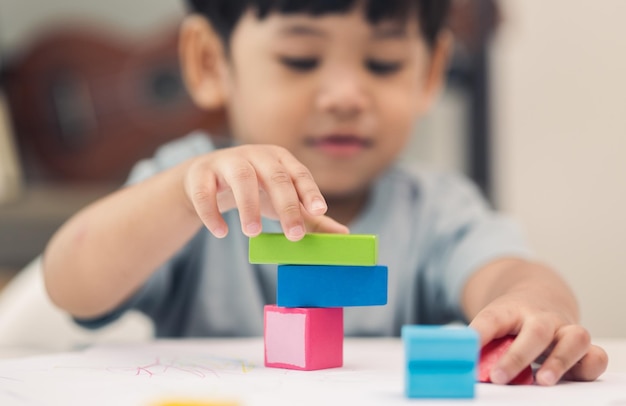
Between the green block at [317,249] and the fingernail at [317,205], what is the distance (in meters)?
0.02

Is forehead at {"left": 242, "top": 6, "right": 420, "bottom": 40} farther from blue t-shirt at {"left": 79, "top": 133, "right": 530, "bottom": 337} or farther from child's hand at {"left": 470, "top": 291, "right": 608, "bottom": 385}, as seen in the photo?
child's hand at {"left": 470, "top": 291, "right": 608, "bottom": 385}

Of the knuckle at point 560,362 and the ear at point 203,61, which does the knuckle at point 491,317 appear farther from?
the ear at point 203,61

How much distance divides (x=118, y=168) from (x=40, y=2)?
1.79 feet

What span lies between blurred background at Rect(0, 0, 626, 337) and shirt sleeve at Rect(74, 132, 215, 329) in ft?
3.13

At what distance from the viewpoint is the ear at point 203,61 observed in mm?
969

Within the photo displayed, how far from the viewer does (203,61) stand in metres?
0.99

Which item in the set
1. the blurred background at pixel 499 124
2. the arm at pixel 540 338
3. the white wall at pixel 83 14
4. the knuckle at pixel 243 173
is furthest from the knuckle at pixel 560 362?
the white wall at pixel 83 14

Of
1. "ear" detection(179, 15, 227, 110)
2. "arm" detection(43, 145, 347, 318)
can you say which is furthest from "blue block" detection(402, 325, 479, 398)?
"ear" detection(179, 15, 227, 110)

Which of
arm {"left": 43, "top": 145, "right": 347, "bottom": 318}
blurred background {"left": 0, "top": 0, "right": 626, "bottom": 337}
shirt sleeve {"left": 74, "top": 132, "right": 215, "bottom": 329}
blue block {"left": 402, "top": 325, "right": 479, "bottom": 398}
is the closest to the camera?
blue block {"left": 402, "top": 325, "right": 479, "bottom": 398}

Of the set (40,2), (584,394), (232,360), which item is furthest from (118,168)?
(584,394)

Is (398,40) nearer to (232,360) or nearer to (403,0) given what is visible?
(403,0)

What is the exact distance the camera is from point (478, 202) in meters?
1.00

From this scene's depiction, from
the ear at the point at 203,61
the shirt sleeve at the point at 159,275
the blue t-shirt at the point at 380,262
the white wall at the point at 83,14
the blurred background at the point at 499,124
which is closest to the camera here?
the shirt sleeve at the point at 159,275

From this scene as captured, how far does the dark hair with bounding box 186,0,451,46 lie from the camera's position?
32.2 inches
